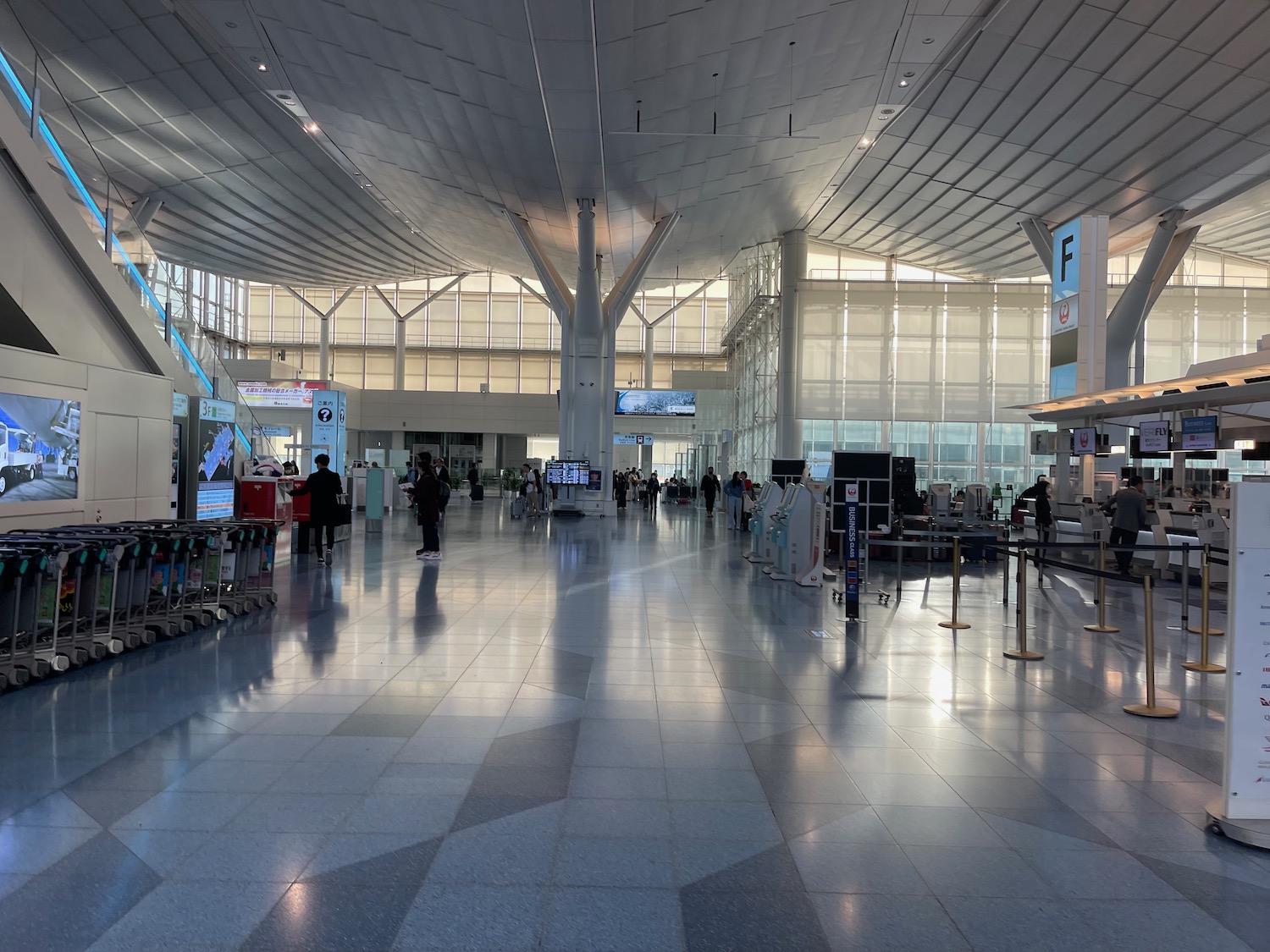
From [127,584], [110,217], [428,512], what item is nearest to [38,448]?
[127,584]

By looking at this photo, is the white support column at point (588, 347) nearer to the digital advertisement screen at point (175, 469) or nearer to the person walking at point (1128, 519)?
the digital advertisement screen at point (175, 469)

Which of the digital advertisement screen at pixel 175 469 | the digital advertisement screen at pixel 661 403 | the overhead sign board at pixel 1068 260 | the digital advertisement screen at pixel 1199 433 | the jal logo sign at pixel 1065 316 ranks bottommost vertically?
the digital advertisement screen at pixel 175 469

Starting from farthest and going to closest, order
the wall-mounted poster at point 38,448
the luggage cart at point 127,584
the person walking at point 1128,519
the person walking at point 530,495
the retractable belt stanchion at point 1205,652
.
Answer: the person walking at point 530,495 → the person walking at point 1128,519 → the wall-mounted poster at point 38,448 → the retractable belt stanchion at point 1205,652 → the luggage cart at point 127,584

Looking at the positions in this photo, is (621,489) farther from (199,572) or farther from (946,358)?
(199,572)

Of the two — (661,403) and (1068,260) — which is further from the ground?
(1068,260)

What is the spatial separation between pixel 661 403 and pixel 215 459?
25677mm

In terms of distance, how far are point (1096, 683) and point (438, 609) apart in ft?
19.3

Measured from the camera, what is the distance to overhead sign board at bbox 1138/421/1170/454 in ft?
47.8

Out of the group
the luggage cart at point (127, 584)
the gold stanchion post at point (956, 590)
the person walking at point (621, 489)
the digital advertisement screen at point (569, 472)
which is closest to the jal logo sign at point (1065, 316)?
the digital advertisement screen at point (569, 472)

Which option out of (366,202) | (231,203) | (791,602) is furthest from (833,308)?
(791,602)

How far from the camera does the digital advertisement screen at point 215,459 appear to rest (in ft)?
41.2

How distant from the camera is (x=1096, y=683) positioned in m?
6.63

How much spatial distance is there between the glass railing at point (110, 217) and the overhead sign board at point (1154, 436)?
46.4 feet

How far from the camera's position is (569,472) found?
26406 mm
